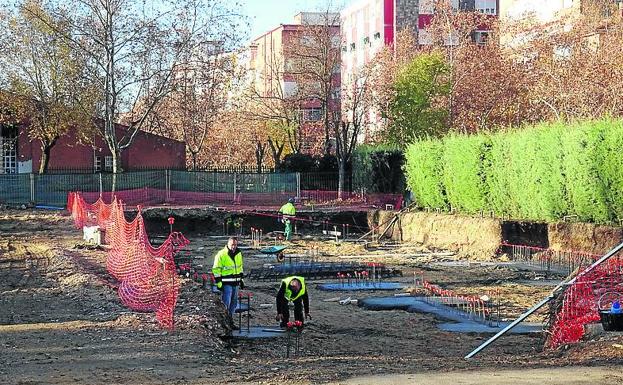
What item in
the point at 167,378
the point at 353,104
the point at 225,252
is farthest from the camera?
the point at 353,104

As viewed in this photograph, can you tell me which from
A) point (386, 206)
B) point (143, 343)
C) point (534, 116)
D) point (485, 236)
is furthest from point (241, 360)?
point (534, 116)

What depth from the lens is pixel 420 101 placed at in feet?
169

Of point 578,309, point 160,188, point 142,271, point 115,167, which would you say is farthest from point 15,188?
point 578,309

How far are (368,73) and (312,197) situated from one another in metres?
11.4

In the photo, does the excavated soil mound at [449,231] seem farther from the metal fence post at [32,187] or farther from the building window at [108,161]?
the building window at [108,161]

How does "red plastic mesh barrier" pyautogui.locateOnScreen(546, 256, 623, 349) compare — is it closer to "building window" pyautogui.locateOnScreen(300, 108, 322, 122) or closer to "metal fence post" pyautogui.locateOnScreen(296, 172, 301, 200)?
"metal fence post" pyautogui.locateOnScreen(296, 172, 301, 200)

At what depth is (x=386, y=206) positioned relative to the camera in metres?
45.2

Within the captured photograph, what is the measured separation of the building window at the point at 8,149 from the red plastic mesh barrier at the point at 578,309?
44.6m

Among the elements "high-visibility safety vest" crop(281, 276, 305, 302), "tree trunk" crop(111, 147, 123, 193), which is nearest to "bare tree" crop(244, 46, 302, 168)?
"tree trunk" crop(111, 147, 123, 193)

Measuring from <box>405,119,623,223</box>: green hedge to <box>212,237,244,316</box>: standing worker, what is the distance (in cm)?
1396

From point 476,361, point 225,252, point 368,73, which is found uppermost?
point 368,73

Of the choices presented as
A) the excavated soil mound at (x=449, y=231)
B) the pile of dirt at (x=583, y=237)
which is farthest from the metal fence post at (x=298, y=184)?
the pile of dirt at (x=583, y=237)

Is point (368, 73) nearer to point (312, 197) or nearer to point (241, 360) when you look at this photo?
point (312, 197)

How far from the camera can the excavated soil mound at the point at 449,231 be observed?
104ft
